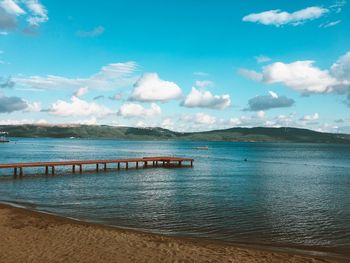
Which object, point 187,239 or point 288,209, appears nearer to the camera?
point 187,239

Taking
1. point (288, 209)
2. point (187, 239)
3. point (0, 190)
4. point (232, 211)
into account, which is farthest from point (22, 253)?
point (0, 190)

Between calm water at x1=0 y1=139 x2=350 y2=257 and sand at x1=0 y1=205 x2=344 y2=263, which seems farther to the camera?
calm water at x1=0 y1=139 x2=350 y2=257

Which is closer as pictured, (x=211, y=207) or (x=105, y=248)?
(x=105, y=248)

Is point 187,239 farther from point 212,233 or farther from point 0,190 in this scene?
point 0,190

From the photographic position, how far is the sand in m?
15.6

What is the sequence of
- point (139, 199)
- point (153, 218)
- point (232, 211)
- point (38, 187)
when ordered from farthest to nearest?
point (38, 187) < point (139, 199) < point (232, 211) < point (153, 218)

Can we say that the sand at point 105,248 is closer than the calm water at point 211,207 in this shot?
Yes

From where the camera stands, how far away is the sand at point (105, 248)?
613 inches

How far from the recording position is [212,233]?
22047mm

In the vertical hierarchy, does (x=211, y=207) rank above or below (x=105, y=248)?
below

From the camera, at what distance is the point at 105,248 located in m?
17.1

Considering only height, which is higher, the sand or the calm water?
the sand

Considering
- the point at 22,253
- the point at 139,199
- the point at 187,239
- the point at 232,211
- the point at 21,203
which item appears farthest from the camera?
the point at 139,199

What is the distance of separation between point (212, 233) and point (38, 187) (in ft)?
92.4
